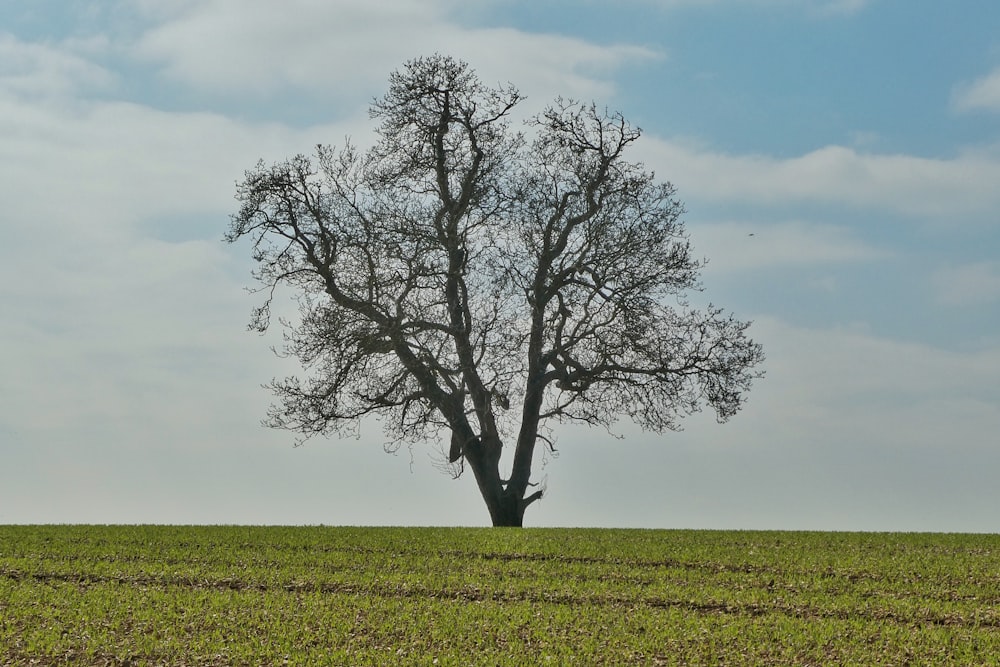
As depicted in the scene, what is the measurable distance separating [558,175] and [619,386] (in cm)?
572

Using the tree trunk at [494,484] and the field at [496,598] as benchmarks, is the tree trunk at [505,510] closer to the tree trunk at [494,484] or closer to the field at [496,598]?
the tree trunk at [494,484]

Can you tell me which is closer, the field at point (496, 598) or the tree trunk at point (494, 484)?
the field at point (496, 598)

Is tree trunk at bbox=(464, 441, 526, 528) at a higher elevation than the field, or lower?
higher

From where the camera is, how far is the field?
1418 cm

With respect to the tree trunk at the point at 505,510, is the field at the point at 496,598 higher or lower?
lower

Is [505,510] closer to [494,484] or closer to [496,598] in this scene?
[494,484]

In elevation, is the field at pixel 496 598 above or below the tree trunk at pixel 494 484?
below

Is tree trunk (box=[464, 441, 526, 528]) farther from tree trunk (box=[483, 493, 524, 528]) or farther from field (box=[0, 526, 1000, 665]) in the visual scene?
field (box=[0, 526, 1000, 665])

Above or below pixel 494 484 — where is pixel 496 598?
below

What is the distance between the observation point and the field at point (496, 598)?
46.5 feet

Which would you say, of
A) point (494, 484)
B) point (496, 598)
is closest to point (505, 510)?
point (494, 484)

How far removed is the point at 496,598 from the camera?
17.3 m

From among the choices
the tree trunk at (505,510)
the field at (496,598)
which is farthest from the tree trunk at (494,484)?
the field at (496,598)

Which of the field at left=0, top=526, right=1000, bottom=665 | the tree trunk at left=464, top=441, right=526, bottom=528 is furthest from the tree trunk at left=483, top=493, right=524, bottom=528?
the field at left=0, top=526, right=1000, bottom=665
